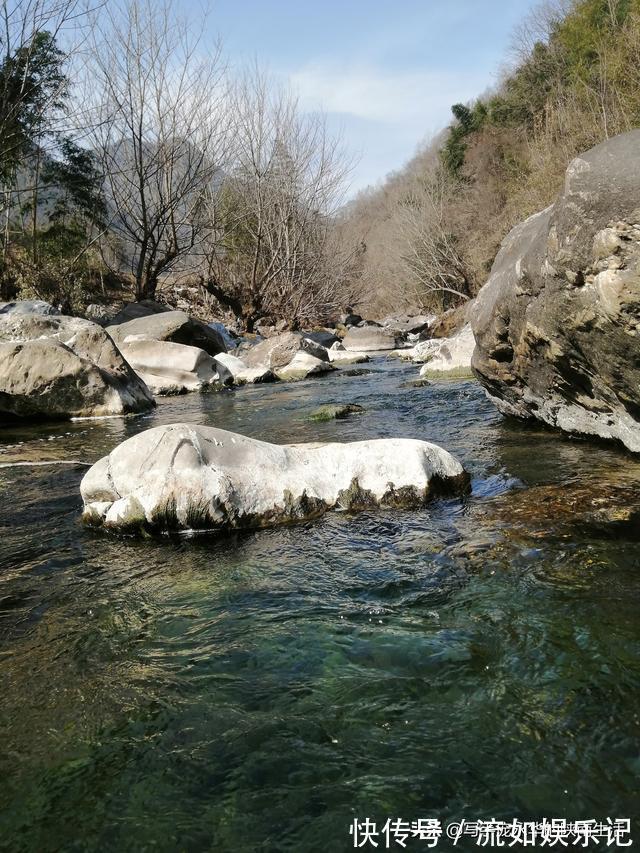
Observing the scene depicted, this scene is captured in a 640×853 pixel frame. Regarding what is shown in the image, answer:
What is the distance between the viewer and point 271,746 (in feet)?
6.07

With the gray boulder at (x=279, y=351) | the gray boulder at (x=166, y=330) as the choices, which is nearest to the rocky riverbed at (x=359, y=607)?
the gray boulder at (x=166, y=330)

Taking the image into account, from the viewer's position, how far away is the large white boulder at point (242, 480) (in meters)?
3.74

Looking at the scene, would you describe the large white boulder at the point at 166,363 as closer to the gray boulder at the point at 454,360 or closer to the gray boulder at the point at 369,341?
the gray boulder at the point at 454,360

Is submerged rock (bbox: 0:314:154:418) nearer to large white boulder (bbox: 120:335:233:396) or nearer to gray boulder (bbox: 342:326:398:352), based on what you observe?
large white boulder (bbox: 120:335:233:396)

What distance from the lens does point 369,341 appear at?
23016 mm

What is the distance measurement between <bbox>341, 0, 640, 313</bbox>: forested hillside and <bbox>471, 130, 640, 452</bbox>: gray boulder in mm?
14485

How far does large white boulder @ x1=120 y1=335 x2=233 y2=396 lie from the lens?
1230 centimetres

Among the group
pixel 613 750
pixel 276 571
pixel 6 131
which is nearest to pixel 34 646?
pixel 276 571

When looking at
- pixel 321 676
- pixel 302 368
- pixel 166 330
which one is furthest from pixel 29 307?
pixel 321 676

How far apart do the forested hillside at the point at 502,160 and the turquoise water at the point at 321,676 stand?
17.5m

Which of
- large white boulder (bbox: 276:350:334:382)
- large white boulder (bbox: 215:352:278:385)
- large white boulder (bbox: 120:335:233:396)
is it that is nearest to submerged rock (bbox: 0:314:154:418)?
large white boulder (bbox: 120:335:233:396)

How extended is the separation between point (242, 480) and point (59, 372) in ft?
19.8

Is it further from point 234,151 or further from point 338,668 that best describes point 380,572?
point 234,151

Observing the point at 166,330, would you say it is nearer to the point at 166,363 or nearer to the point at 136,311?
the point at 166,363
